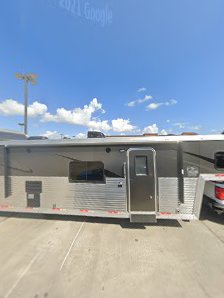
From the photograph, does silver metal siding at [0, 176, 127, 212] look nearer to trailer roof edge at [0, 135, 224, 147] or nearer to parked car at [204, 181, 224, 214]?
trailer roof edge at [0, 135, 224, 147]

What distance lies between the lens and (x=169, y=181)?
4695 millimetres

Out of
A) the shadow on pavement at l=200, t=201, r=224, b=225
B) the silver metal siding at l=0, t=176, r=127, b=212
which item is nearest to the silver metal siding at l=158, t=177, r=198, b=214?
the silver metal siding at l=0, t=176, r=127, b=212

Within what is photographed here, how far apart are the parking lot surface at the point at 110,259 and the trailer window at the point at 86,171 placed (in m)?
1.37

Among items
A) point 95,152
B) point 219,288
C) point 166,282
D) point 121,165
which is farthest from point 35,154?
point 219,288

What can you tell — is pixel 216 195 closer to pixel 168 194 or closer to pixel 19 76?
pixel 168 194

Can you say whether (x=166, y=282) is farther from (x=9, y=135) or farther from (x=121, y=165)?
(x=9, y=135)

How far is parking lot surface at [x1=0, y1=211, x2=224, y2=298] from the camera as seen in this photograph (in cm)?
281

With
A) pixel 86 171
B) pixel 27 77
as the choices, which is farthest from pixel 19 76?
pixel 86 171

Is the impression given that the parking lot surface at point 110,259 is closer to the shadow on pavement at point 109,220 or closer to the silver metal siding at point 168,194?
the shadow on pavement at point 109,220

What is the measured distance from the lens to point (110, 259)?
139 inches

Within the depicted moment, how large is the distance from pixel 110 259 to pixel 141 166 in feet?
7.74

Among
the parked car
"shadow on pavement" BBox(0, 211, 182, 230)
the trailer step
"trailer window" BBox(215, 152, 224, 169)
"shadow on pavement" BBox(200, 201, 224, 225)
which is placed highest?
"trailer window" BBox(215, 152, 224, 169)

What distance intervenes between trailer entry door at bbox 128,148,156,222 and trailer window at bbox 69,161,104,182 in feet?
2.93

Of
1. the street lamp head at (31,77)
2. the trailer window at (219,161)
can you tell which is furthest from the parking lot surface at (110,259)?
the street lamp head at (31,77)
